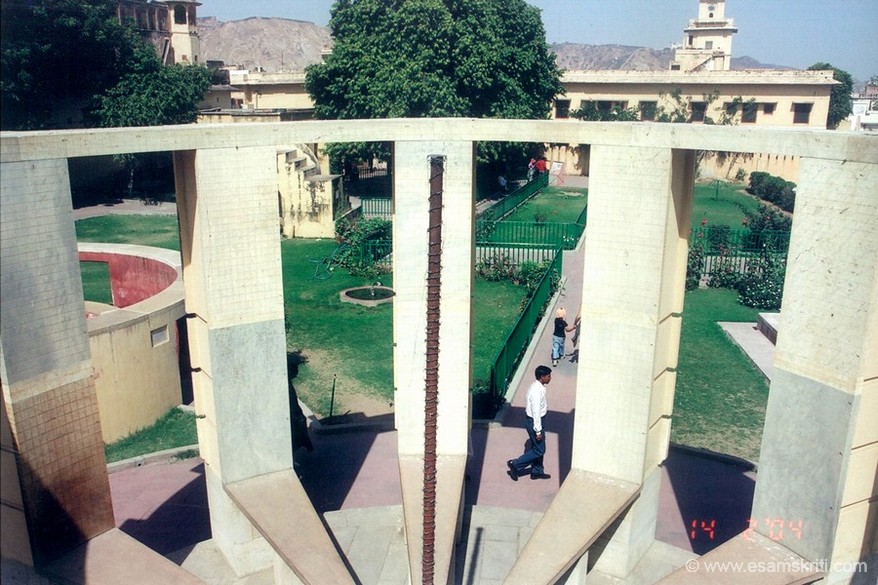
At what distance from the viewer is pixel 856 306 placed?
5703mm

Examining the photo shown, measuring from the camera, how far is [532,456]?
926 cm

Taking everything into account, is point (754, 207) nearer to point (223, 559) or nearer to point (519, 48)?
point (519, 48)

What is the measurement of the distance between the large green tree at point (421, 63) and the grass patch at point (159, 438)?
52.6 feet

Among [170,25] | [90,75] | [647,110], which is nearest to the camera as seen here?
[90,75]

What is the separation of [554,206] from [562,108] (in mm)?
13411

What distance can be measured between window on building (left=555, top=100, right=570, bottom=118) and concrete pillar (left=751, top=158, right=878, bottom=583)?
3564 cm

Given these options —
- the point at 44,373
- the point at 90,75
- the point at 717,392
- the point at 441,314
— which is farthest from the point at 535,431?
the point at 90,75

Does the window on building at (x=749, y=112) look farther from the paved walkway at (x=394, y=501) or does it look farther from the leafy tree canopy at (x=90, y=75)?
the paved walkway at (x=394, y=501)

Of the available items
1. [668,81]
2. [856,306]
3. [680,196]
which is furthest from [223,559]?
[668,81]

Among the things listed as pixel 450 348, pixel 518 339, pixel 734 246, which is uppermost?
pixel 450 348

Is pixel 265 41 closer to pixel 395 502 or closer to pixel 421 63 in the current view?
pixel 421 63

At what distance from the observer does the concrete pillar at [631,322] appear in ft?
22.3

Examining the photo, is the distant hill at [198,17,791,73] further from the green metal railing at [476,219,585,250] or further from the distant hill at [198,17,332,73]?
the green metal railing at [476,219,585,250]

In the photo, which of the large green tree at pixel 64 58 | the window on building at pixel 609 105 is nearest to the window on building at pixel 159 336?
the large green tree at pixel 64 58
